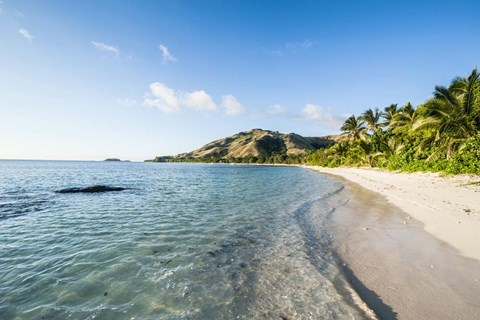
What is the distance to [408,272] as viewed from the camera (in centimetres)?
621

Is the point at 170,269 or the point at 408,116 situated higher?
the point at 408,116

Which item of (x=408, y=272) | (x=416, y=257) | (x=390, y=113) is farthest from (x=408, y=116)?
(x=408, y=272)

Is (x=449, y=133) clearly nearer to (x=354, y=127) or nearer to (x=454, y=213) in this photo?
(x=454, y=213)

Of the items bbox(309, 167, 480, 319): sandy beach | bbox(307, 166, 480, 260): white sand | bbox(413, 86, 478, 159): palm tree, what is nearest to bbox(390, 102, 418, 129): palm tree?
bbox(413, 86, 478, 159): palm tree

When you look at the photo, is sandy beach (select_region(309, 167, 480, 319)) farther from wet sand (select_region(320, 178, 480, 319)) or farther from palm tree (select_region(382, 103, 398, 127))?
palm tree (select_region(382, 103, 398, 127))

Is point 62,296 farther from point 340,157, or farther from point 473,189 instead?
point 340,157

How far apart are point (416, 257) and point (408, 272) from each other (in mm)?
1246

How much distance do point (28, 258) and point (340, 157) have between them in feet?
309

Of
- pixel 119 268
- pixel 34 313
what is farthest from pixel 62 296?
pixel 119 268

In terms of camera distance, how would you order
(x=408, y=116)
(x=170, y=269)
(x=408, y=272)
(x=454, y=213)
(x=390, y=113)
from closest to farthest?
(x=408, y=272)
(x=170, y=269)
(x=454, y=213)
(x=408, y=116)
(x=390, y=113)

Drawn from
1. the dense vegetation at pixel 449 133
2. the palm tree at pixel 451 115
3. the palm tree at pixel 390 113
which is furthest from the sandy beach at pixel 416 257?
the palm tree at pixel 390 113

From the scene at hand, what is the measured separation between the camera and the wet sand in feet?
15.3

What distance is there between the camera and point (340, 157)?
9088cm

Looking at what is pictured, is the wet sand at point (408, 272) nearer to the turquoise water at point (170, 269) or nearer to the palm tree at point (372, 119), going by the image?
the turquoise water at point (170, 269)
